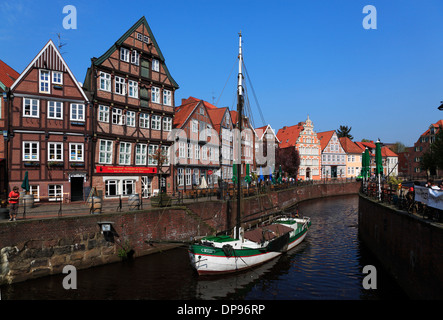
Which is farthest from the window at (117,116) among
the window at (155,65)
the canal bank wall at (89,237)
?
the canal bank wall at (89,237)

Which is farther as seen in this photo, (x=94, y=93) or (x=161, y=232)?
(x=94, y=93)

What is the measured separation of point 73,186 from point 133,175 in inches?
221

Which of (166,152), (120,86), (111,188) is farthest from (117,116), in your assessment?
(111,188)

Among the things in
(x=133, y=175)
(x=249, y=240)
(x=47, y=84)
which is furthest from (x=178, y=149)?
(x=249, y=240)

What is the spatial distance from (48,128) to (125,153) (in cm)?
726

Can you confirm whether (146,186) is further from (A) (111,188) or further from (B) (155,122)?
(B) (155,122)

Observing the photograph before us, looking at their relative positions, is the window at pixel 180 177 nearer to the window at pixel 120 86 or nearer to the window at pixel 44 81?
the window at pixel 120 86

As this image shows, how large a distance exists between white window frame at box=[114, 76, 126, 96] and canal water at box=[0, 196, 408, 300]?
17.0 m

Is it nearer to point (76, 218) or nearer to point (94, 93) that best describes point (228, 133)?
point (94, 93)

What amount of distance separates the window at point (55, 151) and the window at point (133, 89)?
8.68 m

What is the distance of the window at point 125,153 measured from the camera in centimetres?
2941

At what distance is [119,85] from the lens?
29.3m
